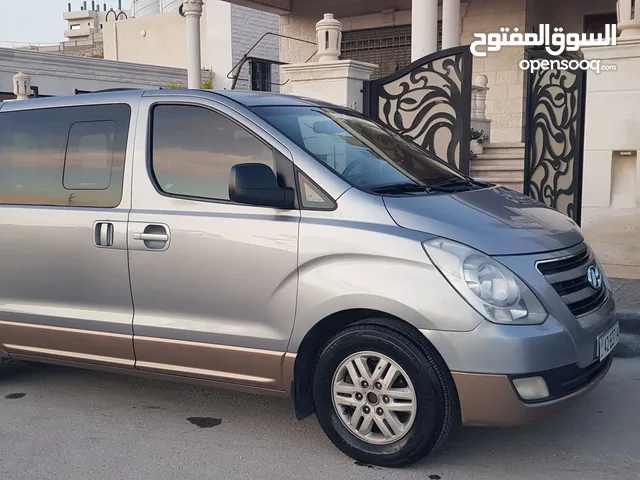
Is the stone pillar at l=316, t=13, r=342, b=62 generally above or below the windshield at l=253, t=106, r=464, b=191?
above

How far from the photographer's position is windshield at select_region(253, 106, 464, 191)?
418cm

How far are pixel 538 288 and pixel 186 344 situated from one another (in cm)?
197

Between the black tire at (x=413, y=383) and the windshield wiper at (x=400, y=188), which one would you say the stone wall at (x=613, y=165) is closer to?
the windshield wiper at (x=400, y=188)

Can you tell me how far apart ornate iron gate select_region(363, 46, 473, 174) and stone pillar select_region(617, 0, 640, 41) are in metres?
1.59

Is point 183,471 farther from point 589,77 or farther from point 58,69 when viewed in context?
point 58,69

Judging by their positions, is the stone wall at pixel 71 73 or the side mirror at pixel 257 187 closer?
the side mirror at pixel 257 187

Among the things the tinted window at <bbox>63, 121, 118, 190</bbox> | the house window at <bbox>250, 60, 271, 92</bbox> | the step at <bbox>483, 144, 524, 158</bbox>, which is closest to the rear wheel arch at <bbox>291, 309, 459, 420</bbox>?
the tinted window at <bbox>63, 121, 118, 190</bbox>

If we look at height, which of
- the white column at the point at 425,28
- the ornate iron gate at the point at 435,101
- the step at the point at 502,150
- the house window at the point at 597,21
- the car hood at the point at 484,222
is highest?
the house window at the point at 597,21

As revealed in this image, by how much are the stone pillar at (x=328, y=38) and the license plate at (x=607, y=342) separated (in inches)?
231

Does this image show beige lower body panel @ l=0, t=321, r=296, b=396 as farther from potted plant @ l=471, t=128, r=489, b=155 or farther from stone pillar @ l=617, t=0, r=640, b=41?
potted plant @ l=471, t=128, r=489, b=155

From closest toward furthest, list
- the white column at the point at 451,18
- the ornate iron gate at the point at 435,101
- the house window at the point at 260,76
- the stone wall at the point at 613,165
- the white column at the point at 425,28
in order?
1. the stone wall at the point at 613,165
2. the ornate iron gate at the point at 435,101
3. the white column at the point at 425,28
4. the white column at the point at 451,18
5. the house window at the point at 260,76

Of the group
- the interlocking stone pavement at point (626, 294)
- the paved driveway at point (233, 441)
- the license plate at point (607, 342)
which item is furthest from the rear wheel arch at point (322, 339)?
the interlocking stone pavement at point (626, 294)

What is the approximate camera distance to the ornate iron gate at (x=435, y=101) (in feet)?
27.6

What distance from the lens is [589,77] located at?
808 cm
